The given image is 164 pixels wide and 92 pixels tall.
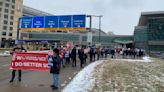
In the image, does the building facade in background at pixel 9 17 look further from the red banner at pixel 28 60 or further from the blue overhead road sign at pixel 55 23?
the red banner at pixel 28 60

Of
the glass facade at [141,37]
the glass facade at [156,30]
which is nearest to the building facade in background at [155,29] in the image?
the glass facade at [156,30]

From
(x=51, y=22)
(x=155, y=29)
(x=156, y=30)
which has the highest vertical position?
(x=155, y=29)

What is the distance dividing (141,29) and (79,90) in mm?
103735

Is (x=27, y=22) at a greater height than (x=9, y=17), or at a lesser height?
lesser

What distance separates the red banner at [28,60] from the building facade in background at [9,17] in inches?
4513

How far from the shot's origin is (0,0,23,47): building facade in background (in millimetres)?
129125

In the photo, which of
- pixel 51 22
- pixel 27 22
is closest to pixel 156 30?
Answer: pixel 51 22

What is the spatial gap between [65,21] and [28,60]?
101 ft

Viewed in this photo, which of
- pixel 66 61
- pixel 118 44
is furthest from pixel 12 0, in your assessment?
pixel 66 61

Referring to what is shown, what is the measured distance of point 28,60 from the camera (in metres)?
15.1

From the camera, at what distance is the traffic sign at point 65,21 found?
4531 centimetres

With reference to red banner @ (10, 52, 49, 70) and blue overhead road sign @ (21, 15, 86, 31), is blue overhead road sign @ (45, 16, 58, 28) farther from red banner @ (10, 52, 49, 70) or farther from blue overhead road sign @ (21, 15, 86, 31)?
red banner @ (10, 52, 49, 70)

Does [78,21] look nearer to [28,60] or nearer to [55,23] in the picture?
[55,23]

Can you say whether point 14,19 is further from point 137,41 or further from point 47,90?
point 47,90
